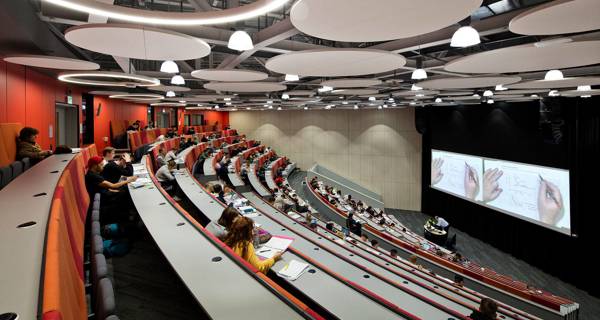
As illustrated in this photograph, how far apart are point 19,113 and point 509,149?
47.0ft

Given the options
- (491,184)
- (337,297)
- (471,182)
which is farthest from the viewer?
(471,182)

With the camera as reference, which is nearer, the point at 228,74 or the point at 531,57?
the point at 531,57

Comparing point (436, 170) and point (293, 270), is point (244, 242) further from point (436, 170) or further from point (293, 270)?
point (436, 170)

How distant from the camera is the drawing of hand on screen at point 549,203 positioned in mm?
10072

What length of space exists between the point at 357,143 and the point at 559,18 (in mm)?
17258

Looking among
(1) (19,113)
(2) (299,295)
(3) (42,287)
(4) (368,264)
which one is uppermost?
(1) (19,113)

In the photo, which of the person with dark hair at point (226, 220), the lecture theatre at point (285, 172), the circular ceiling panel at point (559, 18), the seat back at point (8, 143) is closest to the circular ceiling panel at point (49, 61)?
the lecture theatre at point (285, 172)

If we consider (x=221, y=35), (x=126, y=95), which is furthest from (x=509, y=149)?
(x=126, y=95)

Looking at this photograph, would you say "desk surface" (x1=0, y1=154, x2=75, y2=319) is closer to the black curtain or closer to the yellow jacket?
the yellow jacket

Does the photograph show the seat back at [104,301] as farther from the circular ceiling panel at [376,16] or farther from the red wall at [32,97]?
the red wall at [32,97]

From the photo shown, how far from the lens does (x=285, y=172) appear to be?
16.9 metres

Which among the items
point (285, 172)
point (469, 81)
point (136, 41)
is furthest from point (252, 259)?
point (285, 172)

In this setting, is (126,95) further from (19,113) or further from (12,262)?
(12,262)

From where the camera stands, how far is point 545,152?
406 inches
